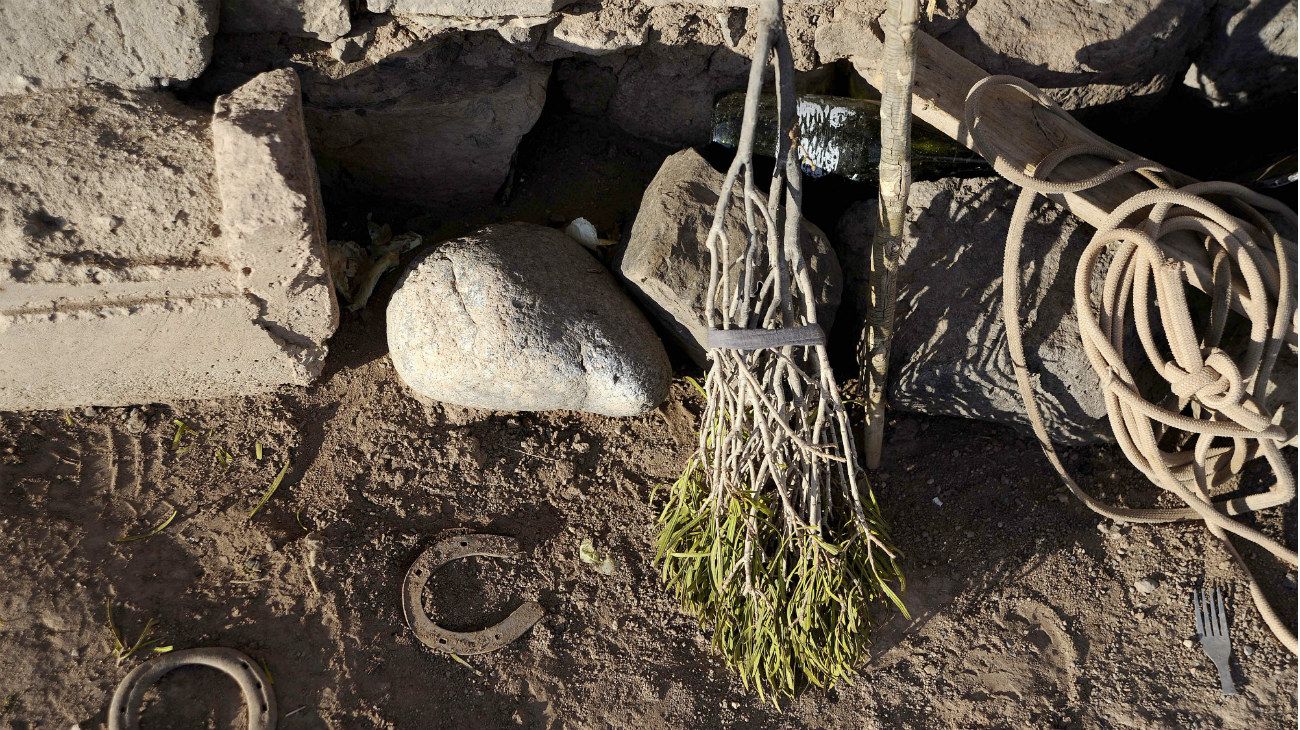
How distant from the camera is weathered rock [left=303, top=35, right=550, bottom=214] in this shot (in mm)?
2754

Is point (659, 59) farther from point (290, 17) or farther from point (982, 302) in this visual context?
point (982, 302)

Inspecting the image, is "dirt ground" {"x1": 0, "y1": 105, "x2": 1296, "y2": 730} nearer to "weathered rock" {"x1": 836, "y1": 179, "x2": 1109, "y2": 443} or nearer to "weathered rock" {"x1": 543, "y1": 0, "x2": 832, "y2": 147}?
"weathered rock" {"x1": 836, "y1": 179, "x2": 1109, "y2": 443}

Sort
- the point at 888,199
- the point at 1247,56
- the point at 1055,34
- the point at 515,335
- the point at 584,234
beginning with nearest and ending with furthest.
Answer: the point at 888,199, the point at 515,335, the point at 1055,34, the point at 1247,56, the point at 584,234

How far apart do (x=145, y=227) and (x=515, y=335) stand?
1123mm

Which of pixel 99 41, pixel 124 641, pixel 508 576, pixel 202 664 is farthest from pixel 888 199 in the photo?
pixel 124 641

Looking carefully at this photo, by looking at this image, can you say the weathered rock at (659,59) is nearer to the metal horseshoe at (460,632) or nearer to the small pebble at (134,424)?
the metal horseshoe at (460,632)

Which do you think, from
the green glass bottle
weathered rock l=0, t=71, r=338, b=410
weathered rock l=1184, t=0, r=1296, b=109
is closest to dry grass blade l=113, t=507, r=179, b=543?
weathered rock l=0, t=71, r=338, b=410

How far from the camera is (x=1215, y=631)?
2840 millimetres

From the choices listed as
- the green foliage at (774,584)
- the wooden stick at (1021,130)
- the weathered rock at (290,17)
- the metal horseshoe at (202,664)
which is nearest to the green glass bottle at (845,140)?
the wooden stick at (1021,130)

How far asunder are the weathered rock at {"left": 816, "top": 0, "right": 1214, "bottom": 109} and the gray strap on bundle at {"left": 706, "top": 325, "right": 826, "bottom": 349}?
41.5 inches

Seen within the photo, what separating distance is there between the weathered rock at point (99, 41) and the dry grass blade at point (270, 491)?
1294 mm

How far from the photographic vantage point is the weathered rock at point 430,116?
2.75 meters

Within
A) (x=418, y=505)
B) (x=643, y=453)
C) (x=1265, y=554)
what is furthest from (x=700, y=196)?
(x=1265, y=554)

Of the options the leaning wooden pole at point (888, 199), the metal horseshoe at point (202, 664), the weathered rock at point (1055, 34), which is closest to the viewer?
the leaning wooden pole at point (888, 199)
